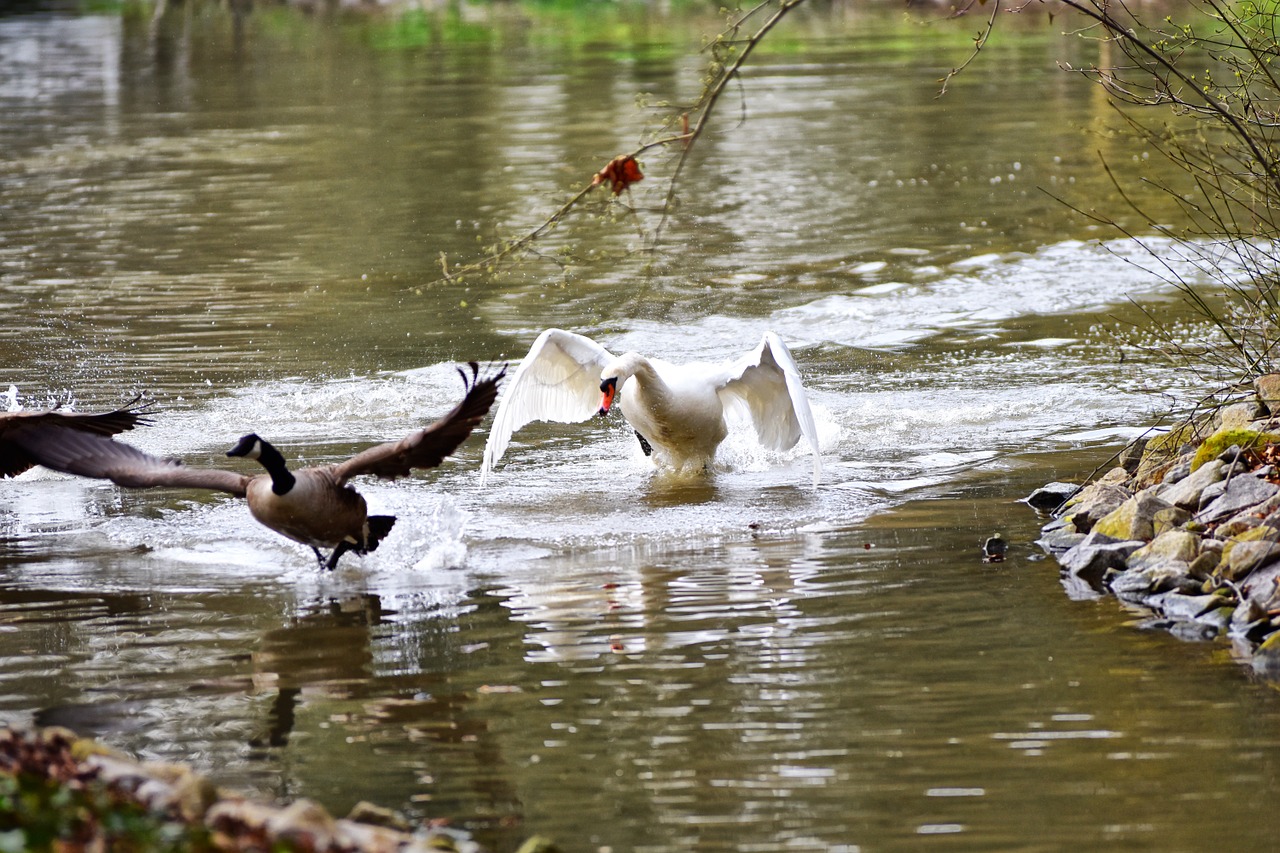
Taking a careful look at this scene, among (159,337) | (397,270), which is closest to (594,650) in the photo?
(159,337)

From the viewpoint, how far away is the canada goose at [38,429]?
27.8ft

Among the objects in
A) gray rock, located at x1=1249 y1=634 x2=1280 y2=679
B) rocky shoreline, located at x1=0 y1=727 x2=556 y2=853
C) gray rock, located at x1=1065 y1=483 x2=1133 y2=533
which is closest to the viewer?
rocky shoreline, located at x1=0 y1=727 x2=556 y2=853

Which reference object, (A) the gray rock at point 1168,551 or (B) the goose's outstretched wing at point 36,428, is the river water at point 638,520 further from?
(B) the goose's outstretched wing at point 36,428

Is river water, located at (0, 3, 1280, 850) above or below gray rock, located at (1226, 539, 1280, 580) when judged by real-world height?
below

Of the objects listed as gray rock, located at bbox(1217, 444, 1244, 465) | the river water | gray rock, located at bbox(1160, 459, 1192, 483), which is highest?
gray rock, located at bbox(1217, 444, 1244, 465)

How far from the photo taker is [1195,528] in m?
7.76

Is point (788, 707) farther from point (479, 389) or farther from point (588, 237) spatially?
point (588, 237)

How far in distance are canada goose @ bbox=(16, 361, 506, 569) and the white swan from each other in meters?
1.66

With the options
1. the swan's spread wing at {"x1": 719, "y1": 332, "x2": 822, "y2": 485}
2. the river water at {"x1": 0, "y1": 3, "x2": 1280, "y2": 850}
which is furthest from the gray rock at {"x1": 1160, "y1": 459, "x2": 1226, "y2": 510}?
the swan's spread wing at {"x1": 719, "y1": 332, "x2": 822, "y2": 485}

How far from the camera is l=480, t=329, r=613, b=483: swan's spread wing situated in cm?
1021

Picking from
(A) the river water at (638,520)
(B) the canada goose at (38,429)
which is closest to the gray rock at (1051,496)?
(A) the river water at (638,520)

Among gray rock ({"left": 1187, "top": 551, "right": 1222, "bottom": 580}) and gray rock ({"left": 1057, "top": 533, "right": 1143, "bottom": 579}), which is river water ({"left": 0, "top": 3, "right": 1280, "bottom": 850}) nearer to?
gray rock ({"left": 1057, "top": 533, "right": 1143, "bottom": 579})

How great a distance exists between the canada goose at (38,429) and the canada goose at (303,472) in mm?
63

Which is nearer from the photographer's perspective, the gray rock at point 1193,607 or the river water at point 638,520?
the river water at point 638,520
